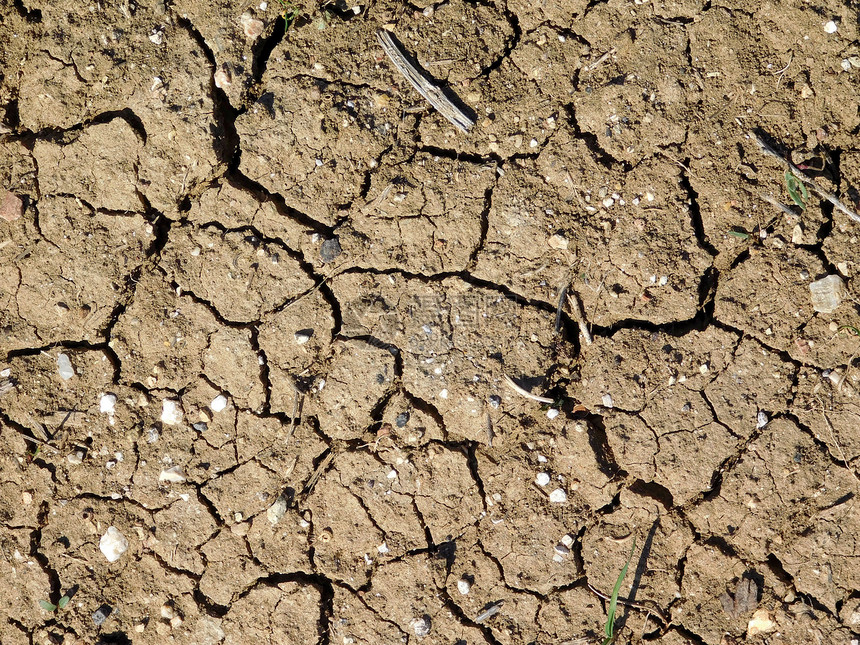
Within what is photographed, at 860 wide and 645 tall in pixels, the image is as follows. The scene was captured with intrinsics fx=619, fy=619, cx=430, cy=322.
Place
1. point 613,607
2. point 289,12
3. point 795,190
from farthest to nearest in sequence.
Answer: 1. point 289,12
2. point 795,190
3. point 613,607

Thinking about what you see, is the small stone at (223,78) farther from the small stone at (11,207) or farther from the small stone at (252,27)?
the small stone at (11,207)

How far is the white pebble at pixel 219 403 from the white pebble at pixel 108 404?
1.54 feet

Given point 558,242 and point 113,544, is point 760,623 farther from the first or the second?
point 113,544

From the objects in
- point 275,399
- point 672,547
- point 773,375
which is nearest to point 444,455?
point 275,399

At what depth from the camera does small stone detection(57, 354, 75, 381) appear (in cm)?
287

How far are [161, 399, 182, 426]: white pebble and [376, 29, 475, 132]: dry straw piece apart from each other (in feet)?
5.90

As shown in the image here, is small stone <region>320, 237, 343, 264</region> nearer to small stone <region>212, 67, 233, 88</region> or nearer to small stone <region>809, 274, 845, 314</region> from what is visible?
small stone <region>212, 67, 233, 88</region>

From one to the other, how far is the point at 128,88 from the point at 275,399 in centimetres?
158

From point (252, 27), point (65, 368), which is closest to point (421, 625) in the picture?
point (65, 368)

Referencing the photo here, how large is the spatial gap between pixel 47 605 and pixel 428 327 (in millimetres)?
2136

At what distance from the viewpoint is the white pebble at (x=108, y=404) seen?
284 cm

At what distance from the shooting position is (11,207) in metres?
2.89

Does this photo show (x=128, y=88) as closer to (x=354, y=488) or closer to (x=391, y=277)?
(x=391, y=277)

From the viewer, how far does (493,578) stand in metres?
2.71
